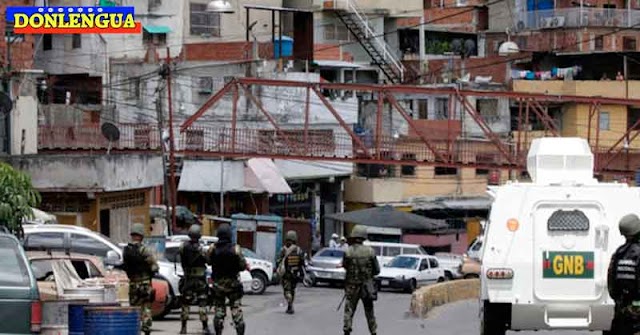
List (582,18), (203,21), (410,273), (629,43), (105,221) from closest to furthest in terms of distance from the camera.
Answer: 1. (105,221)
2. (410,273)
3. (203,21)
4. (582,18)
5. (629,43)

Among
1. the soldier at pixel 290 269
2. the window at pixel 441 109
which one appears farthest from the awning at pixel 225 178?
the soldier at pixel 290 269

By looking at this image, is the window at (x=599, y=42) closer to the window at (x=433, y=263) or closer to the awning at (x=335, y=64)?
the awning at (x=335, y=64)

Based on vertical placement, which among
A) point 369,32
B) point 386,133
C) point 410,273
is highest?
point 369,32

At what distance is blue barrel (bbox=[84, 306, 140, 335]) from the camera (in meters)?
17.7

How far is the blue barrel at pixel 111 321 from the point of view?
1772cm

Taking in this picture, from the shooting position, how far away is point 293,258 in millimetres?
33719

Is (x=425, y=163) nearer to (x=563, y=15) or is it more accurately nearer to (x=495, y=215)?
(x=495, y=215)

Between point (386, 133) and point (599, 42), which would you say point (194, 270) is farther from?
point (599, 42)

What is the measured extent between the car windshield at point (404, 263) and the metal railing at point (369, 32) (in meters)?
28.8

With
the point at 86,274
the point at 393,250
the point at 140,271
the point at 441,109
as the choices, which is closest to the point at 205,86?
the point at 393,250

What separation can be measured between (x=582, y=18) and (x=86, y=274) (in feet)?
194

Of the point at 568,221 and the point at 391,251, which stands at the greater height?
the point at 568,221

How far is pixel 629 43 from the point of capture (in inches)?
3275

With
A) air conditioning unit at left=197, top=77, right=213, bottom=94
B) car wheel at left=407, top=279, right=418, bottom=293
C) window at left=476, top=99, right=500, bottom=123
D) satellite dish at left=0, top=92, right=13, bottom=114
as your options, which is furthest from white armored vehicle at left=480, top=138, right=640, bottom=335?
window at left=476, top=99, right=500, bottom=123
